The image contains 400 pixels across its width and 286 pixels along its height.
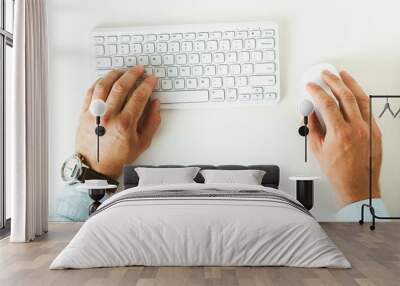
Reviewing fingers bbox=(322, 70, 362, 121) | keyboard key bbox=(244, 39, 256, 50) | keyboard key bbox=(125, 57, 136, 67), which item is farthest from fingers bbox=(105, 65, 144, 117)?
fingers bbox=(322, 70, 362, 121)

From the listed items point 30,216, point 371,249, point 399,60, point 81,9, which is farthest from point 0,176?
point 399,60

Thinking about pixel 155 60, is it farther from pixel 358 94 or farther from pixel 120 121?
pixel 358 94

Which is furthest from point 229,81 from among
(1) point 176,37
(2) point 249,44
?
(1) point 176,37

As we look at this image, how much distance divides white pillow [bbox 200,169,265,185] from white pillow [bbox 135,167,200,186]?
20 centimetres

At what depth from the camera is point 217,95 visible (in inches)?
245

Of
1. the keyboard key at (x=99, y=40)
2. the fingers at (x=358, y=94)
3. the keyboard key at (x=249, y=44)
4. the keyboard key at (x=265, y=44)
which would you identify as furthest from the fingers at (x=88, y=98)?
the fingers at (x=358, y=94)

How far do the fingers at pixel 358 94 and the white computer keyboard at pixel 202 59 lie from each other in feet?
2.65

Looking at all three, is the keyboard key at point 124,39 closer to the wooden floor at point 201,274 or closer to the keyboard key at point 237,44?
the keyboard key at point 237,44

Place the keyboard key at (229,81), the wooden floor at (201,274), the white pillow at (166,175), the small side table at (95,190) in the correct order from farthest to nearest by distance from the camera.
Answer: the keyboard key at (229,81) → the small side table at (95,190) → the white pillow at (166,175) → the wooden floor at (201,274)

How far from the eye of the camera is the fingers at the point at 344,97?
607 cm

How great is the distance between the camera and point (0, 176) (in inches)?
217

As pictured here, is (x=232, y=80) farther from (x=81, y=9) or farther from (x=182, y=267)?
(x=182, y=267)

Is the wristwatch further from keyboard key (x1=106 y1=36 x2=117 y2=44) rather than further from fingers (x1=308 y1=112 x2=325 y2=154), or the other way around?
fingers (x1=308 y1=112 x2=325 y2=154)

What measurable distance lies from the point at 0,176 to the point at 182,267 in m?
2.62
